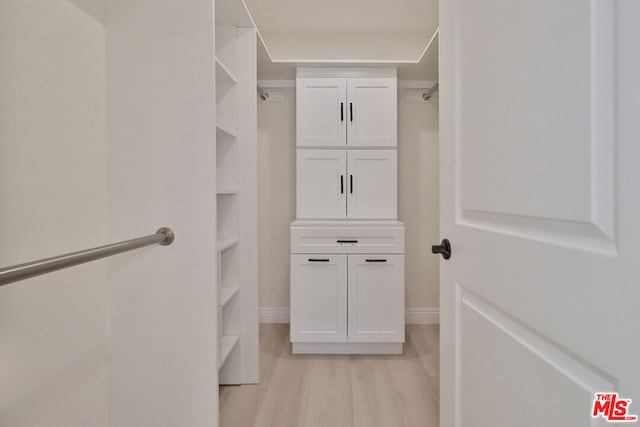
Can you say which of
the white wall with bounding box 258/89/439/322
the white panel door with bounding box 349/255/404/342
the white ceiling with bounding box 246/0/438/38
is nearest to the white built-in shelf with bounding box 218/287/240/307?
the white panel door with bounding box 349/255/404/342

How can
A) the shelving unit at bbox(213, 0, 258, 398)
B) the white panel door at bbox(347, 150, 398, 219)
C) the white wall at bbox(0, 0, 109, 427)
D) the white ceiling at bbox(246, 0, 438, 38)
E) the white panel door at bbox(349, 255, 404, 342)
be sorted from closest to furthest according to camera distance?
the white wall at bbox(0, 0, 109, 427) → the shelving unit at bbox(213, 0, 258, 398) → the white panel door at bbox(349, 255, 404, 342) → the white ceiling at bbox(246, 0, 438, 38) → the white panel door at bbox(347, 150, 398, 219)

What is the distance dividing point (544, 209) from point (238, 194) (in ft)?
5.67

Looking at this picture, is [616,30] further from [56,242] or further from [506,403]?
[56,242]

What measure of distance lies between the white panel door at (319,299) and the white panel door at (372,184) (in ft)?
1.65

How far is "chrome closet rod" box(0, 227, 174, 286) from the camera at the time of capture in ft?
2.32

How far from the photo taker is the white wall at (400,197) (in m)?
3.13

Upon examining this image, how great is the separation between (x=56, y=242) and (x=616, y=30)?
4.84 feet

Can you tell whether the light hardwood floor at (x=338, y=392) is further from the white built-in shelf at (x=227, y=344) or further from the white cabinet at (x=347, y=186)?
the white cabinet at (x=347, y=186)

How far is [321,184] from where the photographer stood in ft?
9.21

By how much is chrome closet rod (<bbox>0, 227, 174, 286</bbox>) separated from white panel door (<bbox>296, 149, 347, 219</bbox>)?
152 cm

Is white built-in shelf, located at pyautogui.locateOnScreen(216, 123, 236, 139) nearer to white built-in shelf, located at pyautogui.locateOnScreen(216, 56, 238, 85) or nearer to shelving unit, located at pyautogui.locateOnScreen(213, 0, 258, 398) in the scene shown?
shelving unit, located at pyautogui.locateOnScreen(213, 0, 258, 398)

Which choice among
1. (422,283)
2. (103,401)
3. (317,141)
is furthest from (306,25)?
(103,401)

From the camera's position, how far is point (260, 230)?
3.15m

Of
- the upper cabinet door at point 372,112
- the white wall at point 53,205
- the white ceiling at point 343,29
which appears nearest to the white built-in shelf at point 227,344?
the white wall at point 53,205
